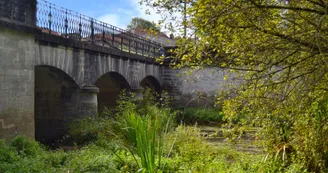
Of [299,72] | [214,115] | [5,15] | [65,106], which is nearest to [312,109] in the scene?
[299,72]

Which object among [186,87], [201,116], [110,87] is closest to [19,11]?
[110,87]

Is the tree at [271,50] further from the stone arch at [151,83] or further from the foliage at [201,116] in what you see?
the stone arch at [151,83]

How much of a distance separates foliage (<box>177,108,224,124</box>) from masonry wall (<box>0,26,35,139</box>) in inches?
278

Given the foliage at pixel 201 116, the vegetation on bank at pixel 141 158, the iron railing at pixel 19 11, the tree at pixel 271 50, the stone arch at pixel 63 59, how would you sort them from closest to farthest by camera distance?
the tree at pixel 271 50, the vegetation on bank at pixel 141 158, the iron railing at pixel 19 11, the stone arch at pixel 63 59, the foliage at pixel 201 116

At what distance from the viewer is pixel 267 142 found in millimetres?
5254

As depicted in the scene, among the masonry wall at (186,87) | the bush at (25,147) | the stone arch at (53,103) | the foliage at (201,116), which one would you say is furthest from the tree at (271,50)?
the masonry wall at (186,87)

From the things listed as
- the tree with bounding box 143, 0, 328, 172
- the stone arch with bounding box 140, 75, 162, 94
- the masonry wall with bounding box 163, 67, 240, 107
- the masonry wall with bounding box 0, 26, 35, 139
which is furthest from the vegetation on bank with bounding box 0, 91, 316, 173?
the masonry wall with bounding box 163, 67, 240, 107

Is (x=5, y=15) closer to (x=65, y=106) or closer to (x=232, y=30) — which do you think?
(x=65, y=106)

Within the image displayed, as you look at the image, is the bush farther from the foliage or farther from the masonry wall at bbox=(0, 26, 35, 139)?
the foliage

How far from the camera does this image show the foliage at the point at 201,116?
13.3 m

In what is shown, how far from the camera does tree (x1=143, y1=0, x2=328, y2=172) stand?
10.3ft

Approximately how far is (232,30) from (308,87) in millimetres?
1028

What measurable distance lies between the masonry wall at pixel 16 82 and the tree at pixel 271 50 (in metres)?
4.24

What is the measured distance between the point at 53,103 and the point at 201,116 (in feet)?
21.2
